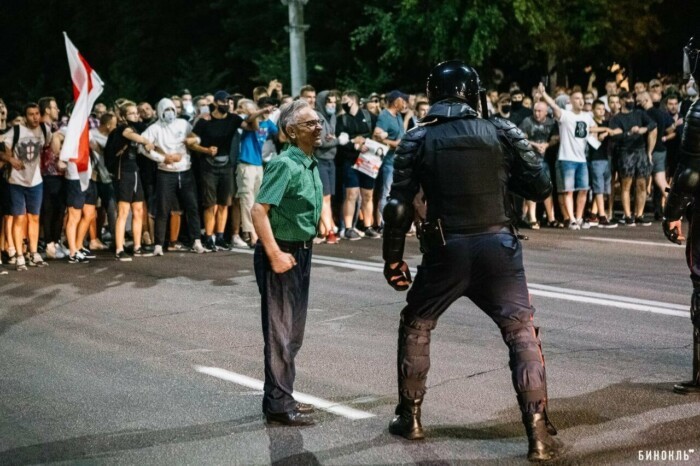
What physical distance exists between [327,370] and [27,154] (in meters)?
6.93

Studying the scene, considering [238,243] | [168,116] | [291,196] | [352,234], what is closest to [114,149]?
[168,116]

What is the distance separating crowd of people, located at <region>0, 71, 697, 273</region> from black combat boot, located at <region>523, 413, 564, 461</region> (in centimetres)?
704

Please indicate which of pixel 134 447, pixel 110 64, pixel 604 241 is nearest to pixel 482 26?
pixel 604 241

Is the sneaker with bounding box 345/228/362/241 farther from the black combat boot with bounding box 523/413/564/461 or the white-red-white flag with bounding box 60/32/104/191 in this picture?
the black combat boot with bounding box 523/413/564/461

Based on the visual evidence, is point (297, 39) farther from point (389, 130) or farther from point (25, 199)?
point (25, 199)

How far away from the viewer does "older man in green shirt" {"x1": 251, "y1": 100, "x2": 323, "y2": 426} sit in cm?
677

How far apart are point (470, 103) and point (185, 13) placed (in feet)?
125

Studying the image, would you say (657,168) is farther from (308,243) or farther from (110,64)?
(110,64)

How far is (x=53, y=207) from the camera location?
14.9 meters

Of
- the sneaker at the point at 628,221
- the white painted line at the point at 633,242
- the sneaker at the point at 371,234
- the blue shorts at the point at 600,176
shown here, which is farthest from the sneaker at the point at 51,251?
the sneaker at the point at 628,221

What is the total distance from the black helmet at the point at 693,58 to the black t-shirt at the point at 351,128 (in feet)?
29.7

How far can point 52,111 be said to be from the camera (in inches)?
563

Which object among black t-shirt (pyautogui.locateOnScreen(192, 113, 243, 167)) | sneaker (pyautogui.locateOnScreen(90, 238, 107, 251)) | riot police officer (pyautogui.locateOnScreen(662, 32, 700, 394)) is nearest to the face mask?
black t-shirt (pyautogui.locateOnScreen(192, 113, 243, 167))

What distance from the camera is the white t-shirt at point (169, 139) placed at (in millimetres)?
14672
